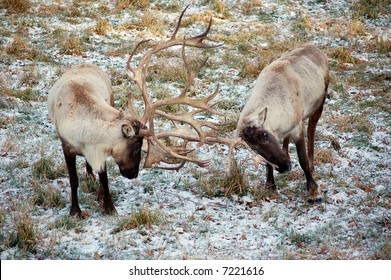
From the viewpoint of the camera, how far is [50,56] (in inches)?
377

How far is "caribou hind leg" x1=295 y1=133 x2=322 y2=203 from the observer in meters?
6.24

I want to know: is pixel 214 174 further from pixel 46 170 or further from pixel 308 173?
pixel 46 170

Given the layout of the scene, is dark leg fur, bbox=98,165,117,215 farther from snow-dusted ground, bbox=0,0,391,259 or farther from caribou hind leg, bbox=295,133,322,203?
caribou hind leg, bbox=295,133,322,203

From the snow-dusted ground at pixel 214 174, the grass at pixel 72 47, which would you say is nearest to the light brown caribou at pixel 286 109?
the snow-dusted ground at pixel 214 174

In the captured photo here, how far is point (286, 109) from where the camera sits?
6.03 m

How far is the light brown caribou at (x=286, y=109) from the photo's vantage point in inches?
227

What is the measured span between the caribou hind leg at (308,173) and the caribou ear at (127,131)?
1996mm

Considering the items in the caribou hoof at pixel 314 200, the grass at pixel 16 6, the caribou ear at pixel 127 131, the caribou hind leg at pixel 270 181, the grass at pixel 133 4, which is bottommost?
Answer: the caribou hoof at pixel 314 200

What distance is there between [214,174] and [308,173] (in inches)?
44.4

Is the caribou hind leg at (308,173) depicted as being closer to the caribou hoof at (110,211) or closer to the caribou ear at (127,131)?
the caribou ear at (127,131)

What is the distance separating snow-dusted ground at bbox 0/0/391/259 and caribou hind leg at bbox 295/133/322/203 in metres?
0.14
